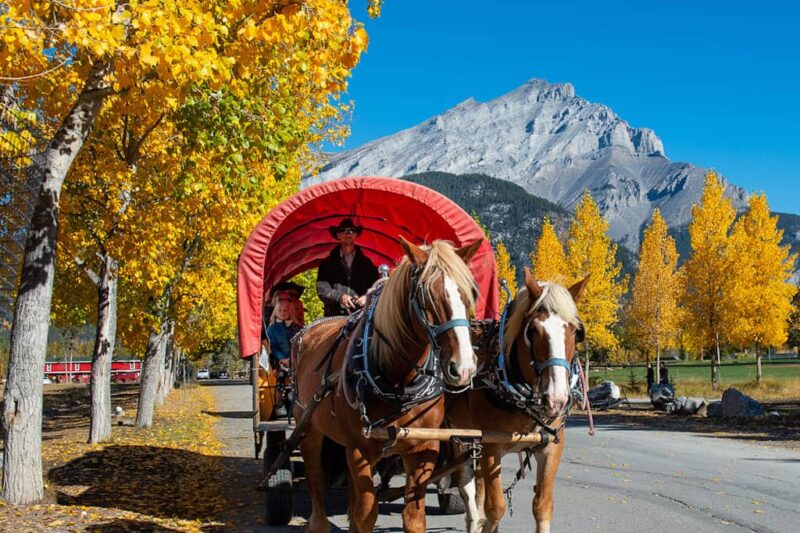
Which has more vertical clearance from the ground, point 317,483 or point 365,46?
point 365,46

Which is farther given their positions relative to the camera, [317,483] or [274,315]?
[274,315]

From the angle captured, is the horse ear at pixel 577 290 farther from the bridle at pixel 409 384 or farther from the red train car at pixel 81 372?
the red train car at pixel 81 372

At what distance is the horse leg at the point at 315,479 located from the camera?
6.81 m

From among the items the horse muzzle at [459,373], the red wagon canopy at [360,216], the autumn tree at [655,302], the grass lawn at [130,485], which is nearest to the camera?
the horse muzzle at [459,373]

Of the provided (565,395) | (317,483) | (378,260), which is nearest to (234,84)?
(378,260)

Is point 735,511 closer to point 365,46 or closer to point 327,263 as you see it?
point 327,263

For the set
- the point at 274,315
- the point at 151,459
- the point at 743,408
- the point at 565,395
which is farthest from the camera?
the point at 743,408

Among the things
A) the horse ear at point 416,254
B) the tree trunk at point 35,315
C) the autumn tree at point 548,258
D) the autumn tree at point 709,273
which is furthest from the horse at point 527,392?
the autumn tree at point 548,258

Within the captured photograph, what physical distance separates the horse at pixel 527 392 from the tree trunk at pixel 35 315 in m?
4.90

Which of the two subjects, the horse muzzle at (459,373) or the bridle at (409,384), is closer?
the horse muzzle at (459,373)

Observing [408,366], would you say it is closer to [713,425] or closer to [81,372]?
[713,425]

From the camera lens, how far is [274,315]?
347 inches

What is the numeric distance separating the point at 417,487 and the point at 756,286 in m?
29.4

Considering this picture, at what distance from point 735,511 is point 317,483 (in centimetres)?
499
